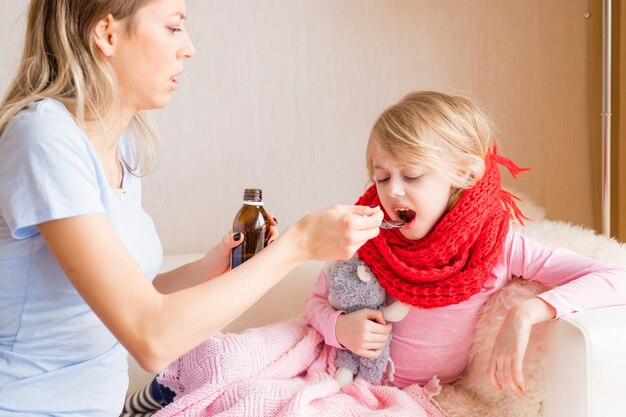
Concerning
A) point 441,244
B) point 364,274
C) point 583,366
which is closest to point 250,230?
point 364,274

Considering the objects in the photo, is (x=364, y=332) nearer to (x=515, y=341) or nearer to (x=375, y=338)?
(x=375, y=338)

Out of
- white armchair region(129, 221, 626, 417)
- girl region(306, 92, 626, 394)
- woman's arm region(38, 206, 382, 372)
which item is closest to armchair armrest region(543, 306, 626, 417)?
white armchair region(129, 221, 626, 417)

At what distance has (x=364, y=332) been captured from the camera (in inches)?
53.9

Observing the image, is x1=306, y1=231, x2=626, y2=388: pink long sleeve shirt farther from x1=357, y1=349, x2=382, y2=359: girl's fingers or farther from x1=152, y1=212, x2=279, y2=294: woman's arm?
x1=152, y1=212, x2=279, y2=294: woman's arm

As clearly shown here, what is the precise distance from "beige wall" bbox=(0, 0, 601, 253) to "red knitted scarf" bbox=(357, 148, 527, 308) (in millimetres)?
740

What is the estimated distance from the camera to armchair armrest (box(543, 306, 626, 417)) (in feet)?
3.65

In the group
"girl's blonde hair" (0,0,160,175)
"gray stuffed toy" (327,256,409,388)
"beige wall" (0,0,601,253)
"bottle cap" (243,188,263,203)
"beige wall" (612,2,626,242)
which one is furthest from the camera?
"beige wall" (612,2,626,242)

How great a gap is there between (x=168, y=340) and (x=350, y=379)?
60 centimetres

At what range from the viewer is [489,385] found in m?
1.35

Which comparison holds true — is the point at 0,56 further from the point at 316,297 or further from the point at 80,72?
the point at 316,297

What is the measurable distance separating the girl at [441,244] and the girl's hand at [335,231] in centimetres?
33

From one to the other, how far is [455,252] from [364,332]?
9.3 inches

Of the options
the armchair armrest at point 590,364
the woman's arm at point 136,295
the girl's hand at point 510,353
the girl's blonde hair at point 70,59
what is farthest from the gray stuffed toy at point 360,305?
the girl's blonde hair at point 70,59

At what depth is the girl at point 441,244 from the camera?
1324 mm
